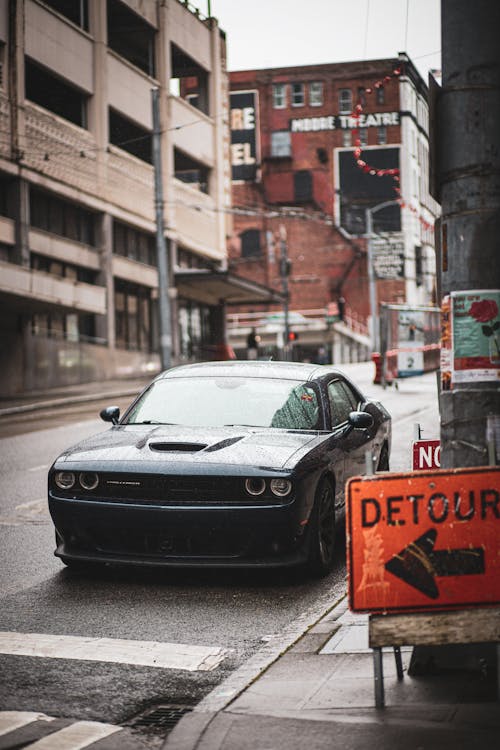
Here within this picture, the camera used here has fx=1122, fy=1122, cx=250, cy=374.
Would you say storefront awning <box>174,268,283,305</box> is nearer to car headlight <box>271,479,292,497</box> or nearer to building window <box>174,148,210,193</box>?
building window <box>174,148,210,193</box>

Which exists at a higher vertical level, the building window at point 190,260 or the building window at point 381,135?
the building window at point 381,135

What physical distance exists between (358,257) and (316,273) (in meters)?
3.29

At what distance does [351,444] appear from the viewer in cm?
941

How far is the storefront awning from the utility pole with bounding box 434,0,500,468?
42006 millimetres

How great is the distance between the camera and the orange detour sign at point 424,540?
495 cm

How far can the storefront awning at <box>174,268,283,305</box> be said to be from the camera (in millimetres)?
48188

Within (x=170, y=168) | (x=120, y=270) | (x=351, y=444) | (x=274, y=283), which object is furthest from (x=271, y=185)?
(x=351, y=444)

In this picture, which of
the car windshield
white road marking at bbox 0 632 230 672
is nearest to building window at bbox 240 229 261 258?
the car windshield

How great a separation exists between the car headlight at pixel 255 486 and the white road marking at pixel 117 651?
1.55 m

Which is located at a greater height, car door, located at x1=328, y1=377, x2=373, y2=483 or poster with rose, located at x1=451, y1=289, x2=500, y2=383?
poster with rose, located at x1=451, y1=289, x2=500, y2=383

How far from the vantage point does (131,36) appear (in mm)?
47031

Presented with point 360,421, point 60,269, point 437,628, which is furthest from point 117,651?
point 60,269

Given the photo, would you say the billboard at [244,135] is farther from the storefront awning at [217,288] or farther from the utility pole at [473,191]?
the utility pole at [473,191]

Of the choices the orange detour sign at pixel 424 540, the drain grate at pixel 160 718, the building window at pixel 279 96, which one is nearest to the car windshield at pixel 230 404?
the drain grate at pixel 160 718
